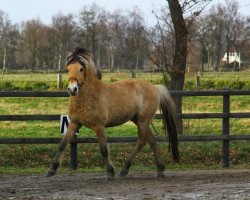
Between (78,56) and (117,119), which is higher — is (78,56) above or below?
above

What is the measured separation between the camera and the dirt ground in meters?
6.59

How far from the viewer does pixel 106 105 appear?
7.96 m

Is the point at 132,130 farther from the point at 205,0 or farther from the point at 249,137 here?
the point at 249,137

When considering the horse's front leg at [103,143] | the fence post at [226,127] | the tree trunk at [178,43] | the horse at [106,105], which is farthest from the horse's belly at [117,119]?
the tree trunk at [178,43]

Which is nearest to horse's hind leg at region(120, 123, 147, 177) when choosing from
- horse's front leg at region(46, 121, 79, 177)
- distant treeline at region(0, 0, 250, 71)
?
horse's front leg at region(46, 121, 79, 177)

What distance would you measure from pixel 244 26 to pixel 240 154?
2852 inches

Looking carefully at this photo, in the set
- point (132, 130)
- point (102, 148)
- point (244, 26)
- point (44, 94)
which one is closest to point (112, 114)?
point (102, 148)

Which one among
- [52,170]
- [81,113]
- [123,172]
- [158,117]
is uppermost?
[81,113]

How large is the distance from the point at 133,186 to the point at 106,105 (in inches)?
54.1

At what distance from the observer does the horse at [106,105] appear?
7660 mm

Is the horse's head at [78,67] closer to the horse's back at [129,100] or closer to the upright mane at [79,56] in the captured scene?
the upright mane at [79,56]

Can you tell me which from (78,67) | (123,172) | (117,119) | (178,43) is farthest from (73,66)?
(178,43)

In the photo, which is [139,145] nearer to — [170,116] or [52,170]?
[170,116]

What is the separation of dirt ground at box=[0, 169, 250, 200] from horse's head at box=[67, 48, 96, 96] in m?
1.42
